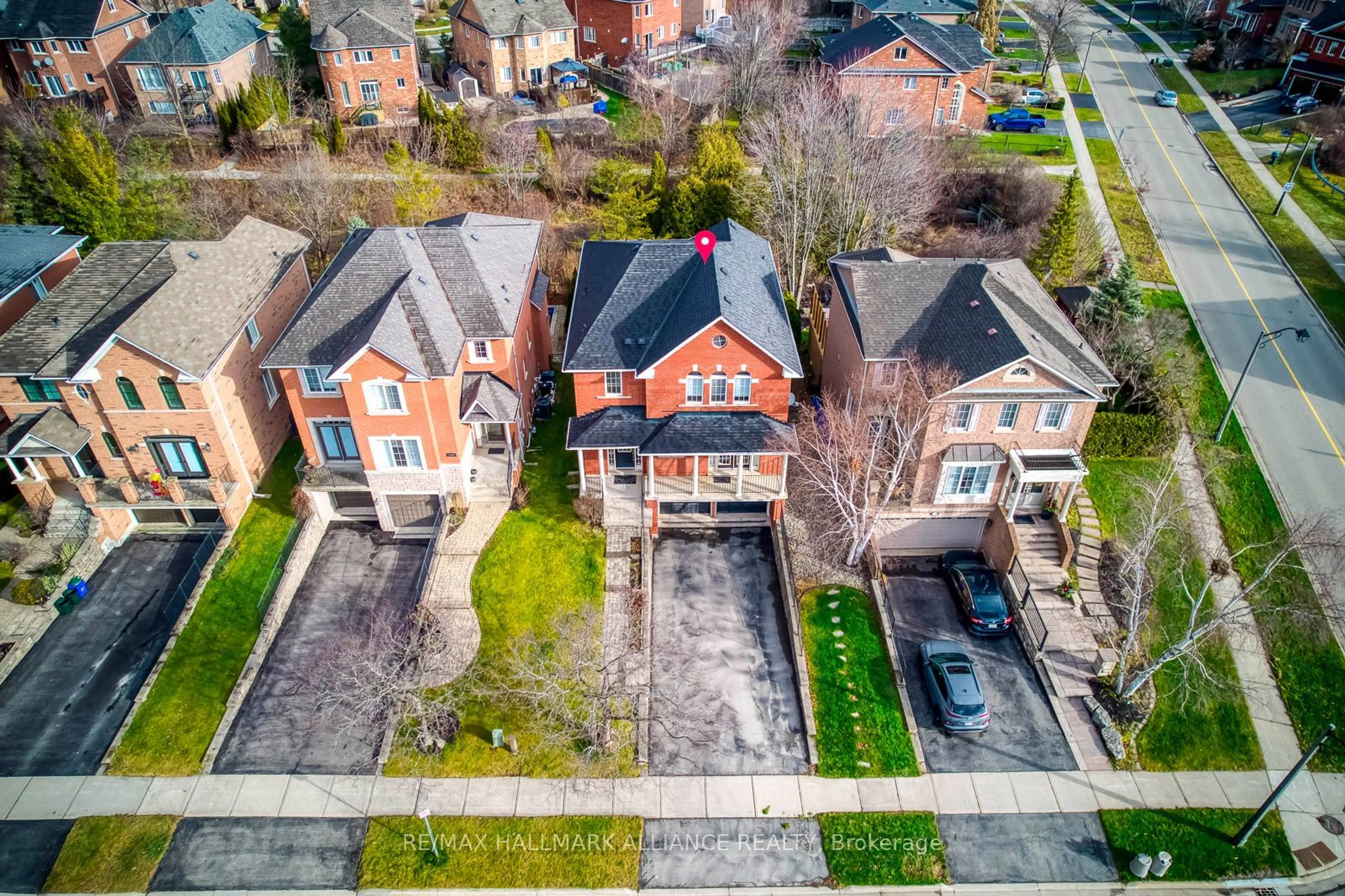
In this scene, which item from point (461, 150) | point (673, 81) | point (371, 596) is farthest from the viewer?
point (673, 81)

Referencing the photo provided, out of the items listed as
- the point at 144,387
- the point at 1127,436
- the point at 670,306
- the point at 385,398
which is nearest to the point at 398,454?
the point at 385,398

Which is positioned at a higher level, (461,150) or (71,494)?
(461,150)

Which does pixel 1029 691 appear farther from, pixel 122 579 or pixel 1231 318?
pixel 122 579

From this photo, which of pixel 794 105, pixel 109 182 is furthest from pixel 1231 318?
pixel 109 182

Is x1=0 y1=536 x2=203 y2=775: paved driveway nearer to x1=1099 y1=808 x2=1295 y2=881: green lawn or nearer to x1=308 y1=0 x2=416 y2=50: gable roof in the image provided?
x1=1099 y1=808 x2=1295 y2=881: green lawn

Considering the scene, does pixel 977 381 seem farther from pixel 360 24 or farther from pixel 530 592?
pixel 360 24

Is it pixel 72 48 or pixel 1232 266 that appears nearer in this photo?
pixel 1232 266

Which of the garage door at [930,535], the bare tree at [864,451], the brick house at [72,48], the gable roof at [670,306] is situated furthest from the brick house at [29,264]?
the garage door at [930,535]
